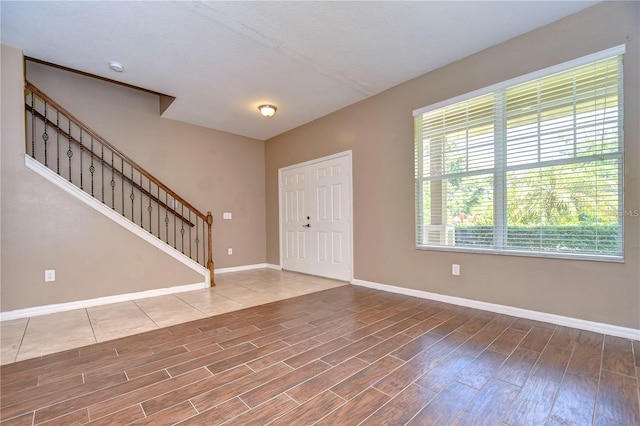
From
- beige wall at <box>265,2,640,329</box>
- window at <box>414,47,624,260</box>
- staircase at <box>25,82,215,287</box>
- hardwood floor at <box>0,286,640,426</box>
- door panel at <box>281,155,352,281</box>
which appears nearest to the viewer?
hardwood floor at <box>0,286,640,426</box>

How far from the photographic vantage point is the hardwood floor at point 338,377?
1.50 metres

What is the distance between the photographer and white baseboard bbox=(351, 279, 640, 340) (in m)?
2.38

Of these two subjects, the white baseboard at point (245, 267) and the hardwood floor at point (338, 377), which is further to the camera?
the white baseboard at point (245, 267)

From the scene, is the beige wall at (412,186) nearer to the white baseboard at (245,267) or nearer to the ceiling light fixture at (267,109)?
the ceiling light fixture at (267,109)

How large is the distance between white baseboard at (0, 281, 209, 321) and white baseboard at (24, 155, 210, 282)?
32 cm

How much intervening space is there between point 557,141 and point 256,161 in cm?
510

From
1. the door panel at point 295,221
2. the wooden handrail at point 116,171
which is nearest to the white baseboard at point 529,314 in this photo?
the door panel at point 295,221

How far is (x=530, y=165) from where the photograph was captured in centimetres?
286

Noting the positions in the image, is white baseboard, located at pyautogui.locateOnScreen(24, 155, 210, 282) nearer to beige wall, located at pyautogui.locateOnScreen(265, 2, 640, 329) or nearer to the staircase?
the staircase

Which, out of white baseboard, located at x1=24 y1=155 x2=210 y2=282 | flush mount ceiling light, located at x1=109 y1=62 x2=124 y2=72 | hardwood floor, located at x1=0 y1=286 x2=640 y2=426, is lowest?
hardwood floor, located at x1=0 y1=286 x2=640 y2=426

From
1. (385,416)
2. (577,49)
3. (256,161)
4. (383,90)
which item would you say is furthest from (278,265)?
(577,49)

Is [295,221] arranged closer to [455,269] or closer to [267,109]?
[267,109]

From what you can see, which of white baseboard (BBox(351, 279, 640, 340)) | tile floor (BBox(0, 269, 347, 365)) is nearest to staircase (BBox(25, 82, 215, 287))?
tile floor (BBox(0, 269, 347, 365))

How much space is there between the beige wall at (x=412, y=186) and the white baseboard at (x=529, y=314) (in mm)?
46
